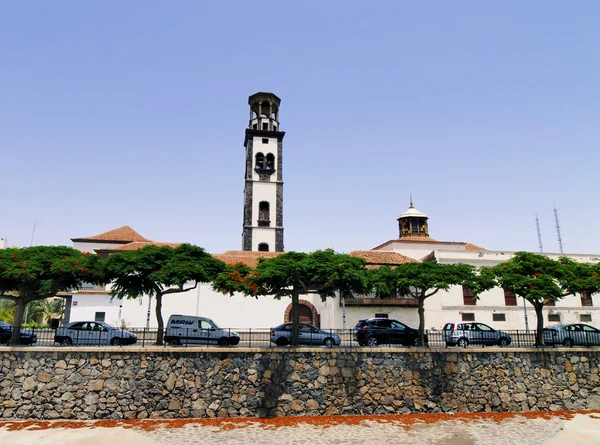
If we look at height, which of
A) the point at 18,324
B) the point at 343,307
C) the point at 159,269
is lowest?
the point at 18,324

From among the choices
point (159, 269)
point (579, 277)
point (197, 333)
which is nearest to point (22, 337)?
point (159, 269)

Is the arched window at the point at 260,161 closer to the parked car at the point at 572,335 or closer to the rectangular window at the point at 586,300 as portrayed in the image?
the parked car at the point at 572,335

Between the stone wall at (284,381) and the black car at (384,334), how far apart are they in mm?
2290

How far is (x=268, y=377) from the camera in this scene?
18312 mm

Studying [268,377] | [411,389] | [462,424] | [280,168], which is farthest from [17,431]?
[280,168]

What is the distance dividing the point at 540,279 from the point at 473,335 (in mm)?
4536

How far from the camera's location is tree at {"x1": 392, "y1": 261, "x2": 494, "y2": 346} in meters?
21.2

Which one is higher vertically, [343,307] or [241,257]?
[241,257]

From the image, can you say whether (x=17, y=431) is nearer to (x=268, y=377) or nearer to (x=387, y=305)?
(x=268, y=377)

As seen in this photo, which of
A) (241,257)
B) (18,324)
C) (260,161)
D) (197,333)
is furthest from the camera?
(260,161)

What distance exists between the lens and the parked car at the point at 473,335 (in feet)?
71.3

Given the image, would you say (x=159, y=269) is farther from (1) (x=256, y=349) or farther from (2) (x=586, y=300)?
(2) (x=586, y=300)

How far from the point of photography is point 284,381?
1834cm

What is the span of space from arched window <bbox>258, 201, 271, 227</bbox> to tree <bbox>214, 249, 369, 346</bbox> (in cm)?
2213
